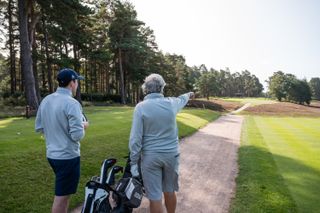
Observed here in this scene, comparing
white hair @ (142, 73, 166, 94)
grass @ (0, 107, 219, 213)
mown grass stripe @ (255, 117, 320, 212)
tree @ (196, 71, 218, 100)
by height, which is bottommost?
mown grass stripe @ (255, 117, 320, 212)

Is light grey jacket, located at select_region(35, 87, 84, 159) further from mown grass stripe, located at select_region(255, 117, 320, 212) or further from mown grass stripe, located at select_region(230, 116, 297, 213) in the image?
mown grass stripe, located at select_region(255, 117, 320, 212)

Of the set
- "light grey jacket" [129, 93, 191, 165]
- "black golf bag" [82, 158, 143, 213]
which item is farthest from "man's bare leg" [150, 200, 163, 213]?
"light grey jacket" [129, 93, 191, 165]

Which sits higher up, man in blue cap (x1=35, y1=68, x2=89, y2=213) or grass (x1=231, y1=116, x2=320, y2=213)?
man in blue cap (x1=35, y1=68, x2=89, y2=213)

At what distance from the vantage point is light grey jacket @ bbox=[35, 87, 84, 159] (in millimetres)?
4602

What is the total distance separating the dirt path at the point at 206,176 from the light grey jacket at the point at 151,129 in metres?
2.54

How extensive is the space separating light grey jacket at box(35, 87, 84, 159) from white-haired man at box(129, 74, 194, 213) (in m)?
0.79

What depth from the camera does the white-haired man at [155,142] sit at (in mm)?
4824

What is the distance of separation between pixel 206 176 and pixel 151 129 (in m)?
5.80

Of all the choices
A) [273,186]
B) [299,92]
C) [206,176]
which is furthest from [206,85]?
[273,186]

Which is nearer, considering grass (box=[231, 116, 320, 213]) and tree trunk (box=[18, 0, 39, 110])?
grass (box=[231, 116, 320, 213])

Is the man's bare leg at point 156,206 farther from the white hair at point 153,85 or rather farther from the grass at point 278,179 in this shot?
the grass at point 278,179

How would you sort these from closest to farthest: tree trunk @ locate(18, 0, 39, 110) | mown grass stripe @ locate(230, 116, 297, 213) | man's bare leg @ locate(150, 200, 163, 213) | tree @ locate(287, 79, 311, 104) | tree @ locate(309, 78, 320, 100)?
1. man's bare leg @ locate(150, 200, 163, 213)
2. mown grass stripe @ locate(230, 116, 297, 213)
3. tree trunk @ locate(18, 0, 39, 110)
4. tree @ locate(287, 79, 311, 104)
5. tree @ locate(309, 78, 320, 100)

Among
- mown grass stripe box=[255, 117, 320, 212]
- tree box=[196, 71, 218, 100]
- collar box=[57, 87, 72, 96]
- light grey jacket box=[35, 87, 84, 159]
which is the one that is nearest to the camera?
light grey jacket box=[35, 87, 84, 159]

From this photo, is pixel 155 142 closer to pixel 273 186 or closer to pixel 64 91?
pixel 64 91
